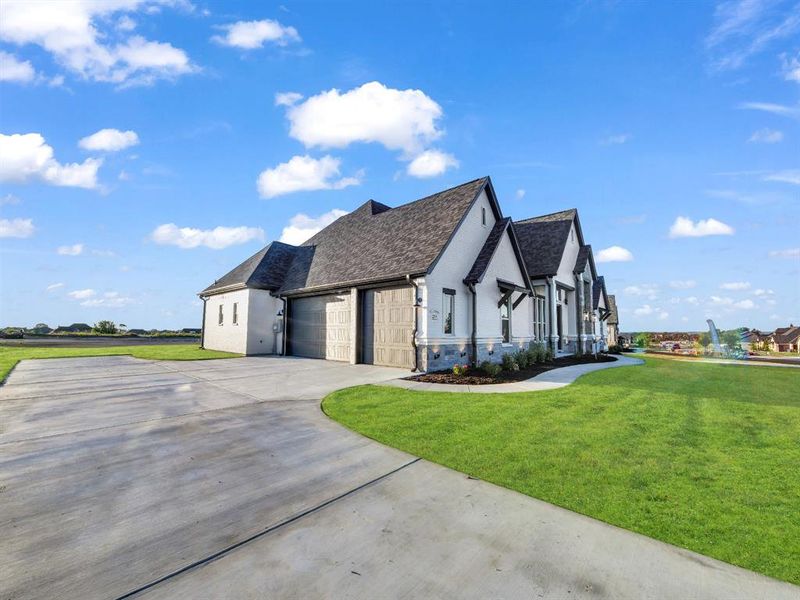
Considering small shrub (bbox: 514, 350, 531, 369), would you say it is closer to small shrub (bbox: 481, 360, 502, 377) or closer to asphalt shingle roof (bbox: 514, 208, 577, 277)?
small shrub (bbox: 481, 360, 502, 377)

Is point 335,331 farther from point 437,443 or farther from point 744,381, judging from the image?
point 744,381

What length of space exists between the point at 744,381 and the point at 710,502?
12009 mm

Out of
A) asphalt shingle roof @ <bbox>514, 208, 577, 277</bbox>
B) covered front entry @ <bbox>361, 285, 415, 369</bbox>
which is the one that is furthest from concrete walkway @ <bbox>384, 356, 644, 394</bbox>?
asphalt shingle roof @ <bbox>514, 208, 577, 277</bbox>

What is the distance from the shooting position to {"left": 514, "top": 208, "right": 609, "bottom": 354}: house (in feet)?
71.0

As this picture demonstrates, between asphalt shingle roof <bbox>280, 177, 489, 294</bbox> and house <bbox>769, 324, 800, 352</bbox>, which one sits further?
house <bbox>769, 324, 800, 352</bbox>

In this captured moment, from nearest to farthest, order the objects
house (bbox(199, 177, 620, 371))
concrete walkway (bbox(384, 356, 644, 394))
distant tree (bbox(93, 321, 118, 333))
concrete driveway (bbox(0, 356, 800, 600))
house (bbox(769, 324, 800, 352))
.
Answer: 1. concrete driveway (bbox(0, 356, 800, 600))
2. concrete walkway (bbox(384, 356, 644, 394))
3. house (bbox(199, 177, 620, 371))
4. distant tree (bbox(93, 321, 118, 333))
5. house (bbox(769, 324, 800, 352))

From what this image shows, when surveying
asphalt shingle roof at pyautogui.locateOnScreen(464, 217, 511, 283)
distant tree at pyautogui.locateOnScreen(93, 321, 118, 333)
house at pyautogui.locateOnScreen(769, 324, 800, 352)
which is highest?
asphalt shingle roof at pyautogui.locateOnScreen(464, 217, 511, 283)

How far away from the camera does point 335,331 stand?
18031 mm

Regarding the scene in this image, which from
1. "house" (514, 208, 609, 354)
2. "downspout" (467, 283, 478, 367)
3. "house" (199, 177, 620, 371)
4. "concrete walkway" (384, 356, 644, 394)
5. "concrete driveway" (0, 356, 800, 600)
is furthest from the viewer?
"house" (514, 208, 609, 354)

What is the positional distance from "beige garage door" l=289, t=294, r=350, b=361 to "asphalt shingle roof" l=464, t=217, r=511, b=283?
5980 mm

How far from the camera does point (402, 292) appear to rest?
14609 mm

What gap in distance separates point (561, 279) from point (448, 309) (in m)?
11.6

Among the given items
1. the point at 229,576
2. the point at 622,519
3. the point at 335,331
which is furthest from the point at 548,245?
the point at 229,576

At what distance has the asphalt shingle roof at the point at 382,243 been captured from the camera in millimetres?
14969
